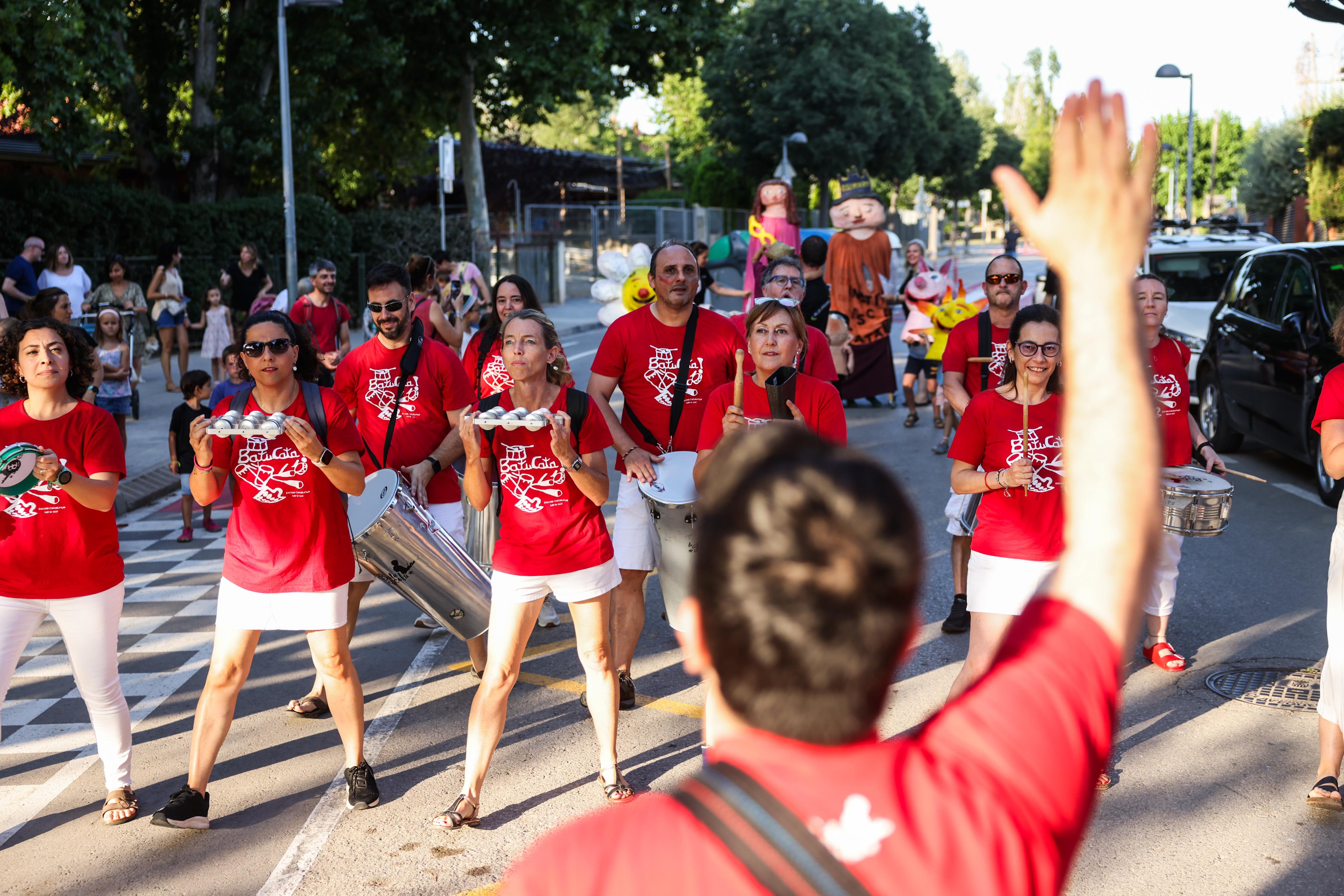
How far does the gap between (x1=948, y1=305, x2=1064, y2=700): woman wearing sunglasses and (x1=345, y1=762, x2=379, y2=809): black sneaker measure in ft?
6.91

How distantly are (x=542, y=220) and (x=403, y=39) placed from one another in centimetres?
950

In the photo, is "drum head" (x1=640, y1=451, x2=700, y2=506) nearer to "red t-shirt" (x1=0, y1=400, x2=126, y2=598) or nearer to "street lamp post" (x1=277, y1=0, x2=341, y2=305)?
"red t-shirt" (x1=0, y1=400, x2=126, y2=598)

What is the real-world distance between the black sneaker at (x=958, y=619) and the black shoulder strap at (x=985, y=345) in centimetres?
113

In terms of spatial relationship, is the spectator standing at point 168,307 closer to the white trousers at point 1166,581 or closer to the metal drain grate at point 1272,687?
the white trousers at point 1166,581

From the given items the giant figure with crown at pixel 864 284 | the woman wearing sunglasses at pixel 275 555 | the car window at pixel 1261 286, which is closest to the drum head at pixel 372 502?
the woman wearing sunglasses at pixel 275 555

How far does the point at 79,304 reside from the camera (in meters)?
14.4

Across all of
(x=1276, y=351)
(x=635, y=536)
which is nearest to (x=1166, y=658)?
(x=635, y=536)

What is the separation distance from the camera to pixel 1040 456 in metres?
4.55

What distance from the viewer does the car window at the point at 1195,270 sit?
14.7 meters

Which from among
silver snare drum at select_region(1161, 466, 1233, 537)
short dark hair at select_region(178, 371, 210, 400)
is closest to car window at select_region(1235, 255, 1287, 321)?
silver snare drum at select_region(1161, 466, 1233, 537)

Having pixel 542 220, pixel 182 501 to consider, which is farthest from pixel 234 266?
pixel 542 220

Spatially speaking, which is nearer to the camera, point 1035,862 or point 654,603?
point 1035,862

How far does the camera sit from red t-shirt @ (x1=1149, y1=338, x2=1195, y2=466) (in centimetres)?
579

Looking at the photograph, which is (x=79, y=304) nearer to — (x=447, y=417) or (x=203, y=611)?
(x=203, y=611)
